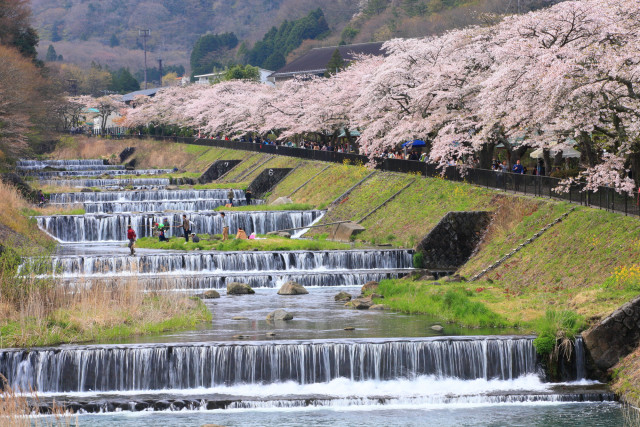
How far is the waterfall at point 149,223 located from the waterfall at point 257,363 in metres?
27.7

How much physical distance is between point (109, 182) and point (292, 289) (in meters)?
43.1

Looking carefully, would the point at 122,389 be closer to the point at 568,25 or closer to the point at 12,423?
the point at 12,423

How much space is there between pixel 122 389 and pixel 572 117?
1809 cm

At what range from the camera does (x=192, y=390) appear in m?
22.7

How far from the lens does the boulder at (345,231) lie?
4628 centimetres

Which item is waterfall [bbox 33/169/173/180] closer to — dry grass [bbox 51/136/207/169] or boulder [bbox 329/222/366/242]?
dry grass [bbox 51/136/207/169]

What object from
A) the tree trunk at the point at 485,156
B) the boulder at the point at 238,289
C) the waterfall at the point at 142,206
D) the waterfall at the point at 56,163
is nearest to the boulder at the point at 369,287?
the boulder at the point at 238,289

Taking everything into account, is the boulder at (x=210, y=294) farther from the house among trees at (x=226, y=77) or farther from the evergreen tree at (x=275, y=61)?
the evergreen tree at (x=275, y=61)

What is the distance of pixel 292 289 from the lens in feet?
112

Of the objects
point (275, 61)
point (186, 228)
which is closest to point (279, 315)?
point (186, 228)

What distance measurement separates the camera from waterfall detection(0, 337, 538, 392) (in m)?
22.7

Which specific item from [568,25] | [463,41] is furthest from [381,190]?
[568,25]

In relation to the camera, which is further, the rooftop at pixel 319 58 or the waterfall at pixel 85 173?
the rooftop at pixel 319 58

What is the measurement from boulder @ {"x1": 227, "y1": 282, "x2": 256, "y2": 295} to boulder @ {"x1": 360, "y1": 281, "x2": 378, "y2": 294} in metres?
4.45
